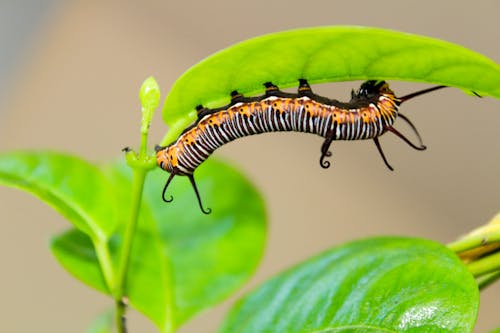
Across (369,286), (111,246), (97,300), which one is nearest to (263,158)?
(97,300)

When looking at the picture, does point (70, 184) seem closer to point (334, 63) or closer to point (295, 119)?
point (295, 119)

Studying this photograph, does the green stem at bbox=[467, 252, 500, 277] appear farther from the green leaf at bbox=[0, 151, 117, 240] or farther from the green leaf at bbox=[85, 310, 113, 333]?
the green leaf at bbox=[85, 310, 113, 333]

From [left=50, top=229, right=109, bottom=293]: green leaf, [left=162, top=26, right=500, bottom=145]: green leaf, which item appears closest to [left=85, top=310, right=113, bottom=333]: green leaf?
[left=50, top=229, right=109, bottom=293]: green leaf

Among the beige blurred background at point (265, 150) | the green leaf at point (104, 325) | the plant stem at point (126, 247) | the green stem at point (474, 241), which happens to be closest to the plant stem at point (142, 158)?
the plant stem at point (126, 247)

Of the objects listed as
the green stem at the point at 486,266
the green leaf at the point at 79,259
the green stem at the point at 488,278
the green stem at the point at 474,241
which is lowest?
the green stem at the point at 488,278

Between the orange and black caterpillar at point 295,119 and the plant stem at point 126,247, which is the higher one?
→ the orange and black caterpillar at point 295,119

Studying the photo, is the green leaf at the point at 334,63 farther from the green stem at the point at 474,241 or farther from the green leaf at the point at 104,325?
the green leaf at the point at 104,325

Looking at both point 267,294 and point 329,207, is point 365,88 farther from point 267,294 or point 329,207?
point 329,207
